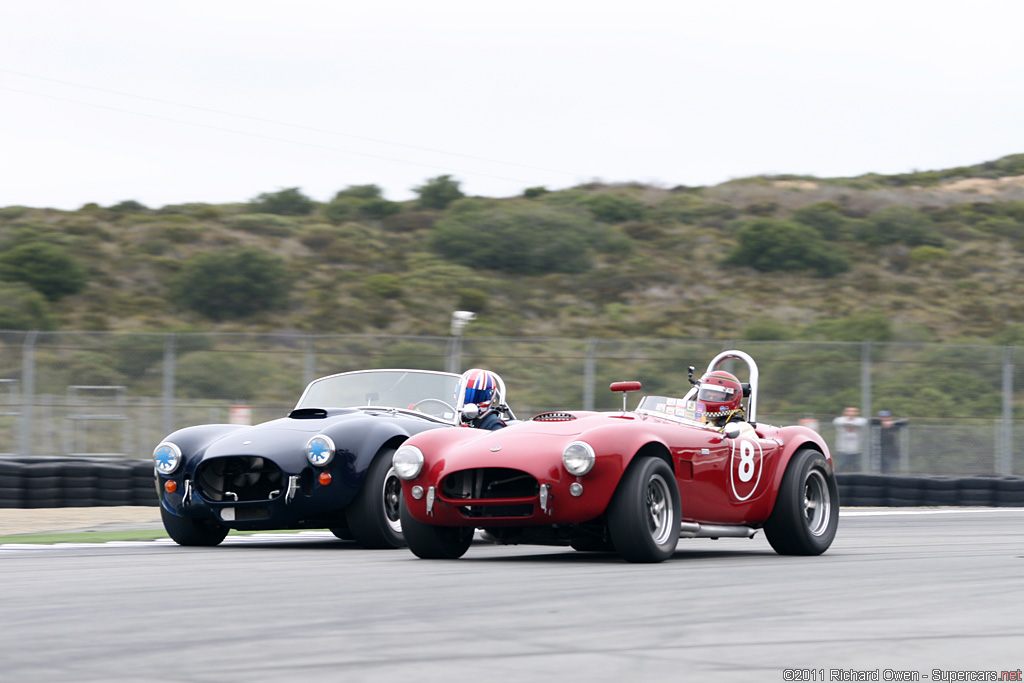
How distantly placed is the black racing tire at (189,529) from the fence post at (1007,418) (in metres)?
14.5

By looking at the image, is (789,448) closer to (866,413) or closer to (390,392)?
(390,392)

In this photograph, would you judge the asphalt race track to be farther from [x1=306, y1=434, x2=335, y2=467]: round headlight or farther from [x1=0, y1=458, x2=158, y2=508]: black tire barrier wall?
[x1=0, y1=458, x2=158, y2=508]: black tire barrier wall

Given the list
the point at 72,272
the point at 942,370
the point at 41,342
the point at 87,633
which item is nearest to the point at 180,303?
the point at 72,272

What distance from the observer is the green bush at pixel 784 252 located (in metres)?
48.5

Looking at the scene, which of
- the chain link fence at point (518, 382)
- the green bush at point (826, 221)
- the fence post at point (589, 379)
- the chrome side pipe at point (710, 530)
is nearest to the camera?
the chrome side pipe at point (710, 530)

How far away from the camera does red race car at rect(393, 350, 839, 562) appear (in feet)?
24.2

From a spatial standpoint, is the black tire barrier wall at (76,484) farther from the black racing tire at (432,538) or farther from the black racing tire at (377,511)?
the black racing tire at (432,538)

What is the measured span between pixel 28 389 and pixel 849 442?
490 inches

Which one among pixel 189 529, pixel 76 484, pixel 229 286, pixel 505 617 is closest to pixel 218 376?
pixel 76 484

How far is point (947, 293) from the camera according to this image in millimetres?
46688

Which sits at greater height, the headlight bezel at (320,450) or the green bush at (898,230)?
the green bush at (898,230)

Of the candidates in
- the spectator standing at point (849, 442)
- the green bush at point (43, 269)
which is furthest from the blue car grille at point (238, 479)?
the green bush at point (43, 269)

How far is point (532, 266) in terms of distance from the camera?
4625cm

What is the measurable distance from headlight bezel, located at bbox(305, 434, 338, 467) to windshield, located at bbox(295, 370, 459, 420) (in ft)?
4.79
